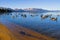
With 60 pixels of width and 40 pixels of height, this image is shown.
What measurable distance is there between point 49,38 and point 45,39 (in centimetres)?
62

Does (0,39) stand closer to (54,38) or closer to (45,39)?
(45,39)

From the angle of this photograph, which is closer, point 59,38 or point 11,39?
point 11,39

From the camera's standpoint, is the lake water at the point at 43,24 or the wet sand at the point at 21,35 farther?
the lake water at the point at 43,24

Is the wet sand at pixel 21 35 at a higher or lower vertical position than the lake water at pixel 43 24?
higher

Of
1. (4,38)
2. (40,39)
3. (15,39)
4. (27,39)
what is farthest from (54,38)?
A: (4,38)

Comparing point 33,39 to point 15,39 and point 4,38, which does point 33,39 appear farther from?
point 4,38

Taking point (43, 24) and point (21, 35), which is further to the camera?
point (43, 24)

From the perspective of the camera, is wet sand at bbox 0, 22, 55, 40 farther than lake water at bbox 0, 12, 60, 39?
No

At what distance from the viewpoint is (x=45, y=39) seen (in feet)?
35.9

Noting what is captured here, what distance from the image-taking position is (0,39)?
10.1 meters

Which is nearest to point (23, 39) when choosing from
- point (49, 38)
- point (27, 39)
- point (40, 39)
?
point (27, 39)

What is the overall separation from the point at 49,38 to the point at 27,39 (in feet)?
6.01

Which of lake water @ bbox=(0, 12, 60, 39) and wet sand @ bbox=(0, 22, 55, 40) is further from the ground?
wet sand @ bbox=(0, 22, 55, 40)

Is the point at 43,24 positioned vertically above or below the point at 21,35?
below
